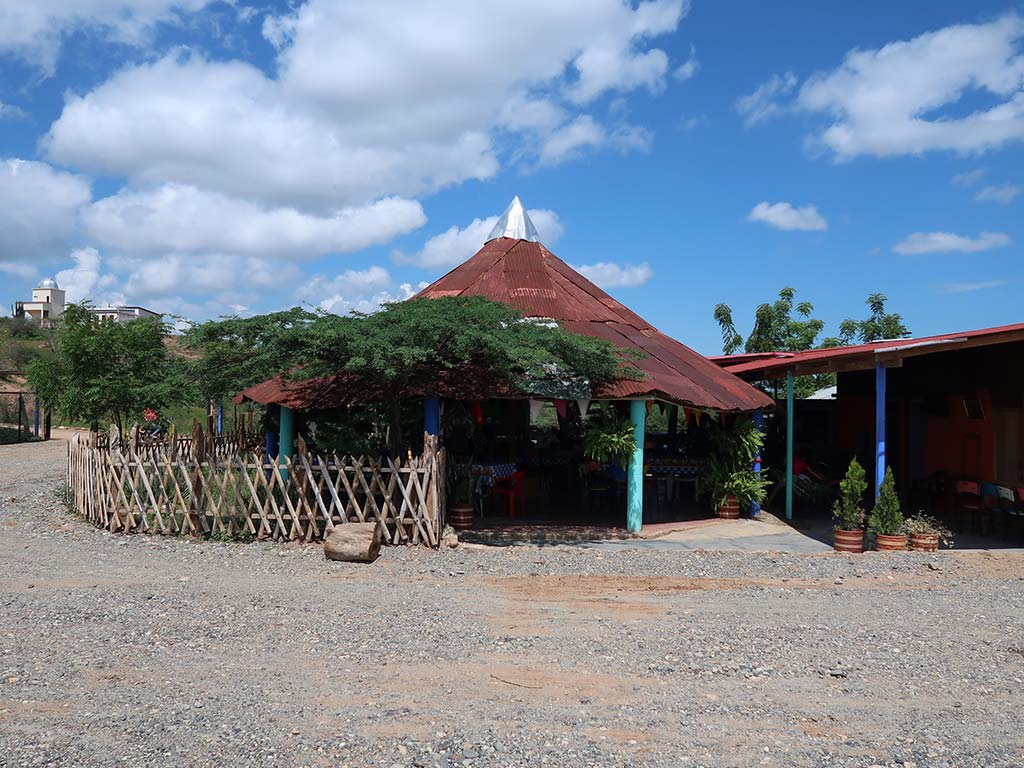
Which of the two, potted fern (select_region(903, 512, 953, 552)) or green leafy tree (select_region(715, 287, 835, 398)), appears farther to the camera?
green leafy tree (select_region(715, 287, 835, 398))

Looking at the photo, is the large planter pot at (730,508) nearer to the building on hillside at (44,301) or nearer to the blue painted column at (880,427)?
the blue painted column at (880,427)

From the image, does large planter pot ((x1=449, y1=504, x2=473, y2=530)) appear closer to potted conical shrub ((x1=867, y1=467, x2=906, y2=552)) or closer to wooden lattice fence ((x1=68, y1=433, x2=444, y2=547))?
wooden lattice fence ((x1=68, y1=433, x2=444, y2=547))

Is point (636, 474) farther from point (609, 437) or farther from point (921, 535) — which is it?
point (921, 535)

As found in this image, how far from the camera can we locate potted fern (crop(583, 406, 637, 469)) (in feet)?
39.8

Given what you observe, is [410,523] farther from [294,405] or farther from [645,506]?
[645,506]

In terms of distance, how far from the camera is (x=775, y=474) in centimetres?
1580

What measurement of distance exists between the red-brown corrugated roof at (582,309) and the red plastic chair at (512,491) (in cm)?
287

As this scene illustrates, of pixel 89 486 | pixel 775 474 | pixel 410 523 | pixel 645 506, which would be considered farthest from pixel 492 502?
pixel 89 486

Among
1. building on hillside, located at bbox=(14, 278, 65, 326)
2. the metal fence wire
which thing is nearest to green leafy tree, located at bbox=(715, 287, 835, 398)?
the metal fence wire

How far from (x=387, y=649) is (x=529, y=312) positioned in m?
9.16

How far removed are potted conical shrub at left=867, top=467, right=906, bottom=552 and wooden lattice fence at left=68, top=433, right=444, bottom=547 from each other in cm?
618

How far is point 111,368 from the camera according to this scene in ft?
57.6

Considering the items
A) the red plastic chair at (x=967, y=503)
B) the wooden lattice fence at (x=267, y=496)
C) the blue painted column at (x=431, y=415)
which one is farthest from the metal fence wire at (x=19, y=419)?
the red plastic chair at (x=967, y=503)

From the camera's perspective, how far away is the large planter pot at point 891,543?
11.2 m
